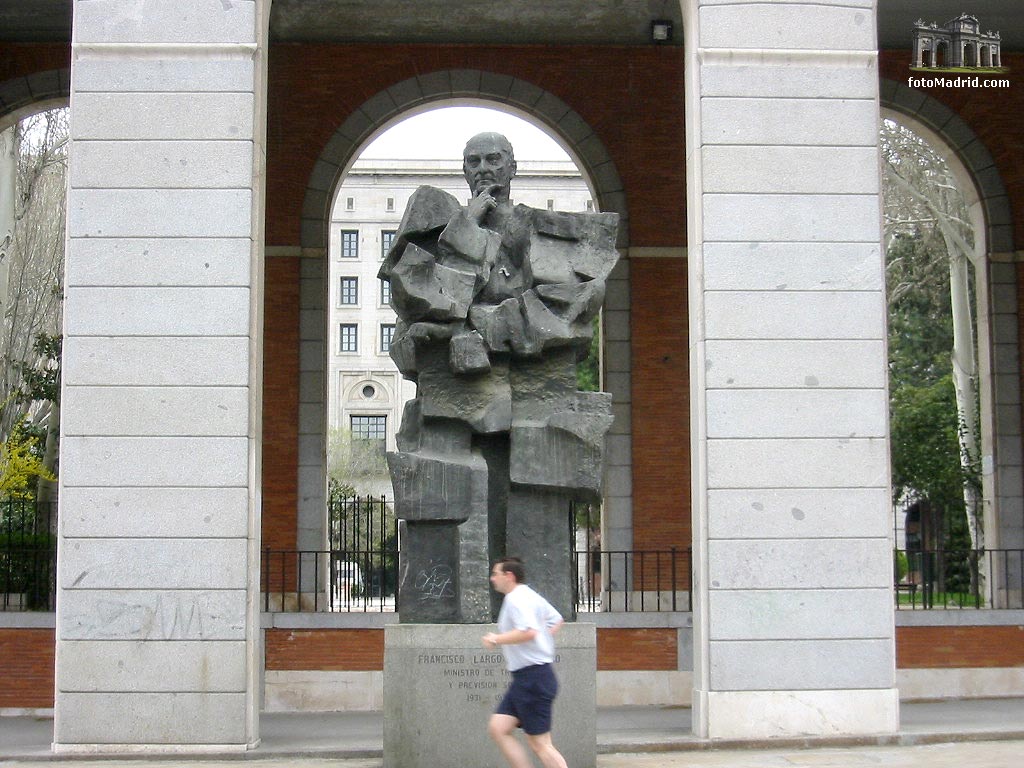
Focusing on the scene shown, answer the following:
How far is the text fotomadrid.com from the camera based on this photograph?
18.2 meters

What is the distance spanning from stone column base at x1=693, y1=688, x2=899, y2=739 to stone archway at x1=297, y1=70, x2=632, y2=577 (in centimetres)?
670

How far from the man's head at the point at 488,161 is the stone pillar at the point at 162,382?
2.14 m

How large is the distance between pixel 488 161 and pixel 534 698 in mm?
4102

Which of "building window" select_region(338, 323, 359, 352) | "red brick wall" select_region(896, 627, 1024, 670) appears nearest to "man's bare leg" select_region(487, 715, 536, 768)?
"red brick wall" select_region(896, 627, 1024, 670)

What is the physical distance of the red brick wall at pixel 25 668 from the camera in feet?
46.2

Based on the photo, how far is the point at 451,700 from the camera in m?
9.52

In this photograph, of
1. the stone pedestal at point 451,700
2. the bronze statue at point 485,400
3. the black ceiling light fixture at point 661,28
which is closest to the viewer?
the stone pedestal at point 451,700

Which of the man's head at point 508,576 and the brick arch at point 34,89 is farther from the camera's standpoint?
the brick arch at point 34,89

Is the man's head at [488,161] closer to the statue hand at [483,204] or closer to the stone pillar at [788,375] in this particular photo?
the statue hand at [483,204]

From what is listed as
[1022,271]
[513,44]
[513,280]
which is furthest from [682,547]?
[513,280]

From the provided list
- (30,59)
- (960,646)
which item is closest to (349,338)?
(30,59)

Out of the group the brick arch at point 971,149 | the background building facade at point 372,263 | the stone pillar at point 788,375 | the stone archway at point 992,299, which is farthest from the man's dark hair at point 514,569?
Answer: the background building facade at point 372,263

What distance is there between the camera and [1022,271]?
18281mm

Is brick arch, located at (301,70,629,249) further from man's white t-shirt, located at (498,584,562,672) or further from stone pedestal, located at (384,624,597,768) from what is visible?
man's white t-shirt, located at (498,584,562,672)
